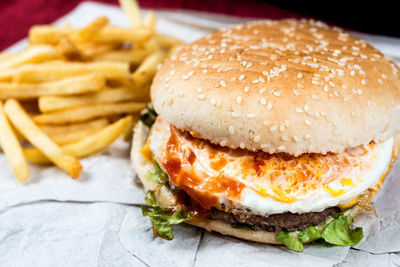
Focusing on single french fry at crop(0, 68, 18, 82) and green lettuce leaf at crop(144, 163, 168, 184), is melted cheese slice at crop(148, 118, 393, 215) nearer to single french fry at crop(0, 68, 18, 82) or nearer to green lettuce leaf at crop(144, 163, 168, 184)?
green lettuce leaf at crop(144, 163, 168, 184)

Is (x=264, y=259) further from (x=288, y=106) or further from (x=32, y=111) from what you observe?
(x=32, y=111)

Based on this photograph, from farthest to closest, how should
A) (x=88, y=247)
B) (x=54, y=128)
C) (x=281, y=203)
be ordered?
(x=54, y=128)
(x=88, y=247)
(x=281, y=203)

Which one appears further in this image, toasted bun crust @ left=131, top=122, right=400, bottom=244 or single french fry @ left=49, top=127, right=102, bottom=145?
single french fry @ left=49, top=127, right=102, bottom=145

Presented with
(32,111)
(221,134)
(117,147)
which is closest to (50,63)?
(32,111)

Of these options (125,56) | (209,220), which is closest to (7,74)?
(125,56)

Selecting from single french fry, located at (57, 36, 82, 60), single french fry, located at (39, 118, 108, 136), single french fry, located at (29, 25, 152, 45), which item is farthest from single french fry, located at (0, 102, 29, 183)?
→ single french fry, located at (29, 25, 152, 45)

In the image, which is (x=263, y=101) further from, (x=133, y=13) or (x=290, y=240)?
(x=133, y=13)
